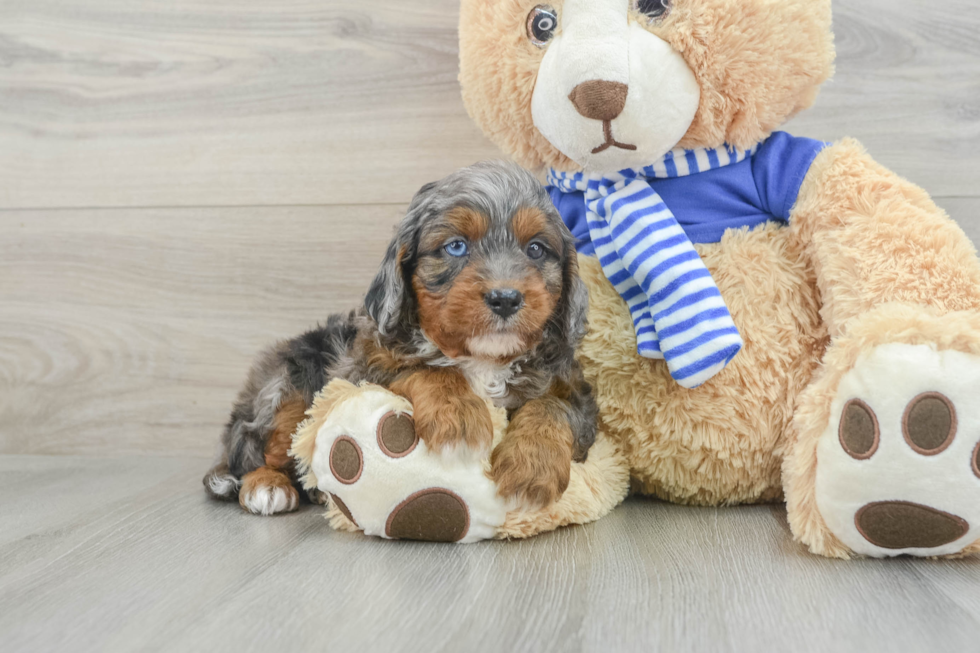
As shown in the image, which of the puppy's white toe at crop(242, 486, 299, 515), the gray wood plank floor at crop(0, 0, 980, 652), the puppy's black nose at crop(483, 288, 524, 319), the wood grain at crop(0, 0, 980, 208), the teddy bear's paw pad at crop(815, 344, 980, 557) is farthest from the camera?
the wood grain at crop(0, 0, 980, 208)

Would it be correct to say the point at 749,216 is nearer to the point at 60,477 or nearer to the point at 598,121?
the point at 598,121

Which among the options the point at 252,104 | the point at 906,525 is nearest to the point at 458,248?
the point at 906,525

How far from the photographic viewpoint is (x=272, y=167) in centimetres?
257

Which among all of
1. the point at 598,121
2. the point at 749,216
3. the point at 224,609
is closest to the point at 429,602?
the point at 224,609

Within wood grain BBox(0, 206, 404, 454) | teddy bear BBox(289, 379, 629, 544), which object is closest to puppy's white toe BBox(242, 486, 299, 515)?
teddy bear BBox(289, 379, 629, 544)

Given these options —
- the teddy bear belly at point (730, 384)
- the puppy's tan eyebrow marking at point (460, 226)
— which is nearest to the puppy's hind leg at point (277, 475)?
the puppy's tan eyebrow marking at point (460, 226)

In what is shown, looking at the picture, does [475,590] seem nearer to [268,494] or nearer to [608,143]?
[268,494]

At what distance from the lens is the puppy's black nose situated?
146 cm

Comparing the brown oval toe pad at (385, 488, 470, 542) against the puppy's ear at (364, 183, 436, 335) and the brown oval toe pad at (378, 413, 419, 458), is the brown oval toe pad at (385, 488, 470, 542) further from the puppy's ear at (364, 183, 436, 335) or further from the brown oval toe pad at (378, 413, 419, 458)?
the puppy's ear at (364, 183, 436, 335)

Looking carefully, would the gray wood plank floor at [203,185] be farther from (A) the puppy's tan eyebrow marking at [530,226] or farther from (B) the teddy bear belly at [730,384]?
(A) the puppy's tan eyebrow marking at [530,226]

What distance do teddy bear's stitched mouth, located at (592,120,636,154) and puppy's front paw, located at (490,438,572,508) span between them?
651mm

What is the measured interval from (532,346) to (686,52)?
693 mm

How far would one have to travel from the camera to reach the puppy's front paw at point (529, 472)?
150cm

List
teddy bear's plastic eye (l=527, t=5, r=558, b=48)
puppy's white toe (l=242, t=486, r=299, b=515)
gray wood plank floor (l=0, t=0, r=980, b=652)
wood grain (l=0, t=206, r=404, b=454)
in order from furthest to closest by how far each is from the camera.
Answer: wood grain (l=0, t=206, r=404, b=454), gray wood plank floor (l=0, t=0, r=980, b=652), puppy's white toe (l=242, t=486, r=299, b=515), teddy bear's plastic eye (l=527, t=5, r=558, b=48)
